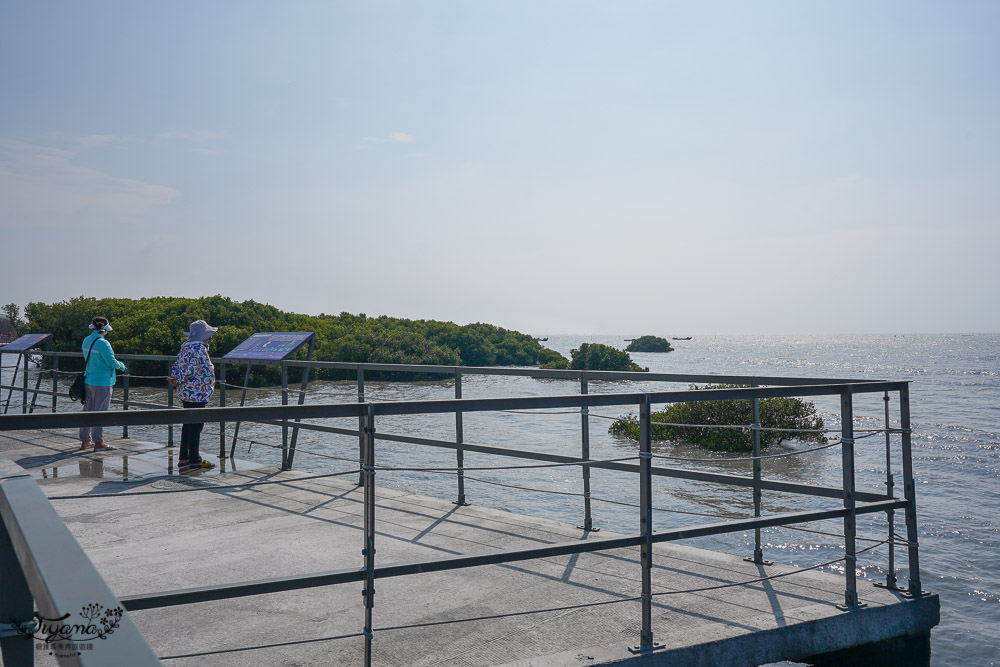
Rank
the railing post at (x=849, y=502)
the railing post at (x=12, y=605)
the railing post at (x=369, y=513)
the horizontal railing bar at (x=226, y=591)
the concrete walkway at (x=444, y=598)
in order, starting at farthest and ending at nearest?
the railing post at (x=849, y=502) → the concrete walkway at (x=444, y=598) → the railing post at (x=369, y=513) → the horizontal railing bar at (x=226, y=591) → the railing post at (x=12, y=605)

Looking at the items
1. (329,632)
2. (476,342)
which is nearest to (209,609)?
(329,632)

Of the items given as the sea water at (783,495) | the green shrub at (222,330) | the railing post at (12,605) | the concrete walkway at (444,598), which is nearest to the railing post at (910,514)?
the concrete walkway at (444,598)

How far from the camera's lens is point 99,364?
374 inches

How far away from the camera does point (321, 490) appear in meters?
7.10

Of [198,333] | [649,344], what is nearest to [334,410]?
[198,333]

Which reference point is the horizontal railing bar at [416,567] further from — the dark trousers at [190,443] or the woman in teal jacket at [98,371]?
the woman in teal jacket at [98,371]

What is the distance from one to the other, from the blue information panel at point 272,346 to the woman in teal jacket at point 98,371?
1.53m

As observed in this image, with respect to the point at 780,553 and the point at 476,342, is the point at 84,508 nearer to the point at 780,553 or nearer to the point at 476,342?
the point at 780,553

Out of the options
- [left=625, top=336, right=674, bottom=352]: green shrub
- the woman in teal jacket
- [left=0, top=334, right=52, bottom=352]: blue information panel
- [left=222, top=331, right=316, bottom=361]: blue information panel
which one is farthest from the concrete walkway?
[left=625, top=336, right=674, bottom=352]: green shrub

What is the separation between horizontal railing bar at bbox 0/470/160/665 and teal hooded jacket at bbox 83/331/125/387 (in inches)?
363

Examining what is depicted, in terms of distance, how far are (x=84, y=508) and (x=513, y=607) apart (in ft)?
14.2

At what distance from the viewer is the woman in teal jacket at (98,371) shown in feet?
30.9

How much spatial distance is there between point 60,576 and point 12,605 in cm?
50

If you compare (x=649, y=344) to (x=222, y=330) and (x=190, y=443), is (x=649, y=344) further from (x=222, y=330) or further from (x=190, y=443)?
(x=190, y=443)
